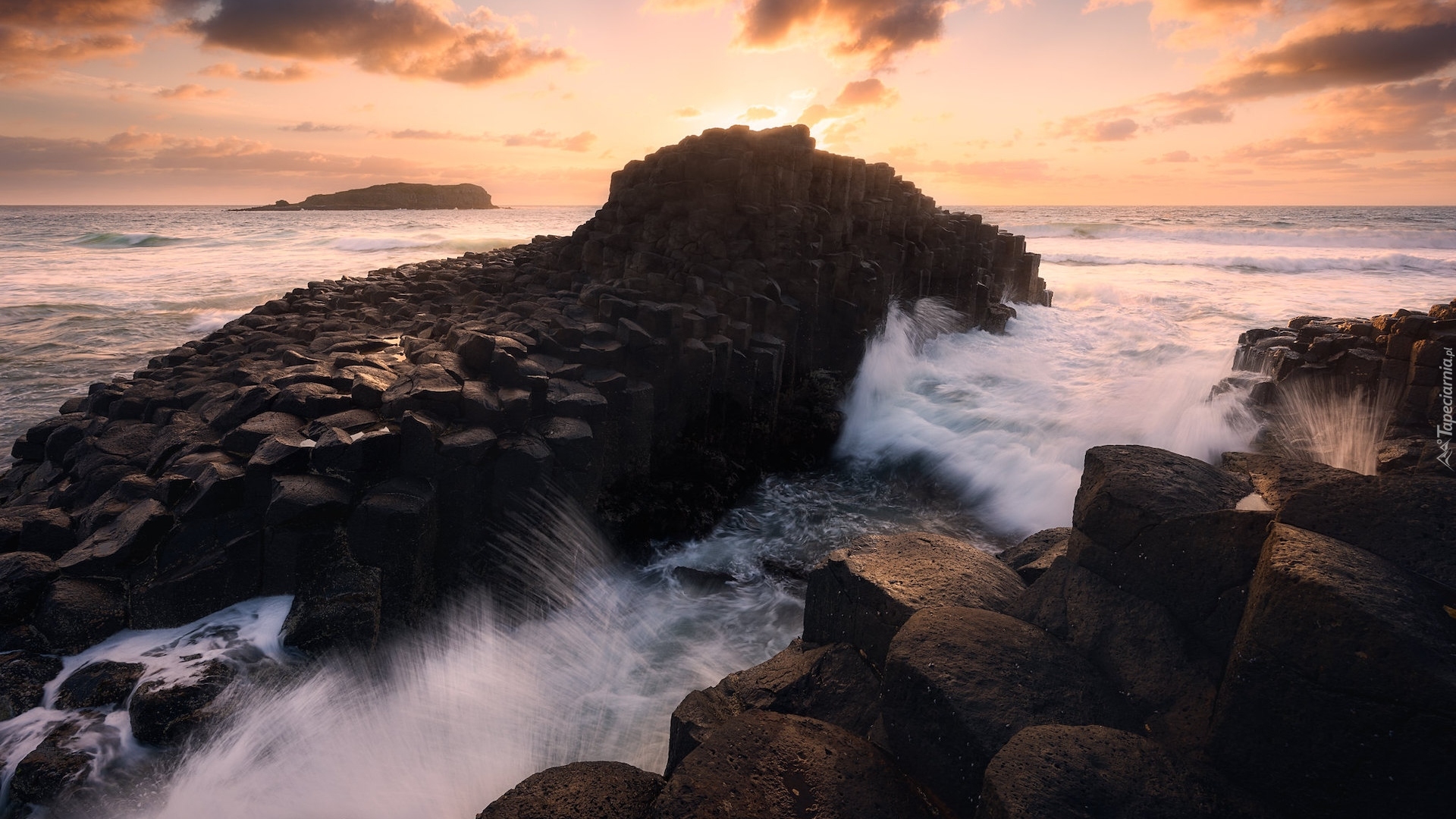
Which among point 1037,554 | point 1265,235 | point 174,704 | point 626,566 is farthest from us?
point 1265,235

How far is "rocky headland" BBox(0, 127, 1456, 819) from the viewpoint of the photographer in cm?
201

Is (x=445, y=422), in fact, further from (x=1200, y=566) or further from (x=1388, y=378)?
(x=1388, y=378)

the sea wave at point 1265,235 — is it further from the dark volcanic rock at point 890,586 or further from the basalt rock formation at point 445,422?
the dark volcanic rock at point 890,586

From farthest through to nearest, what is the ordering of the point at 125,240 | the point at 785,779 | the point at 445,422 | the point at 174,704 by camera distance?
the point at 125,240
the point at 445,422
the point at 174,704
the point at 785,779

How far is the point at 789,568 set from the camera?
6.00 m

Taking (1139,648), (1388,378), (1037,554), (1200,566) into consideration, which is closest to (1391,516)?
(1200,566)

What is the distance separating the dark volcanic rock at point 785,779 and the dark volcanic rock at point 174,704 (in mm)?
2657

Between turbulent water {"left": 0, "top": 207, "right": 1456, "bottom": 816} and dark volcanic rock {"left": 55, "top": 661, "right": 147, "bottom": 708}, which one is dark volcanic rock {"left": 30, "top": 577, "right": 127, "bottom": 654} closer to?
turbulent water {"left": 0, "top": 207, "right": 1456, "bottom": 816}

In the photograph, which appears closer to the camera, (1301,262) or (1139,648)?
(1139,648)

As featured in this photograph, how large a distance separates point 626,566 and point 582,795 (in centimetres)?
358

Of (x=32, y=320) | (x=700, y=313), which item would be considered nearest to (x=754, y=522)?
(x=700, y=313)

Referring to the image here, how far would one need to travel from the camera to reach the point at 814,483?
7902mm

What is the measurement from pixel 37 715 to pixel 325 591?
4.18ft

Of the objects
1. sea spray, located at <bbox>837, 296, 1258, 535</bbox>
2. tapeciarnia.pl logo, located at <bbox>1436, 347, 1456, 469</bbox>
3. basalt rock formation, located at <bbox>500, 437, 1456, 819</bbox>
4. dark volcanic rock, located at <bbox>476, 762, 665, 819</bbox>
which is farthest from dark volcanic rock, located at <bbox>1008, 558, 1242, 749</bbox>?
tapeciarnia.pl logo, located at <bbox>1436, 347, 1456, 469</bbox>
